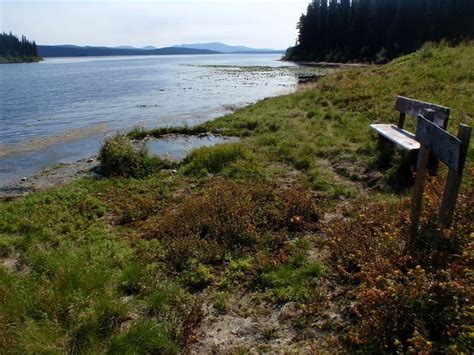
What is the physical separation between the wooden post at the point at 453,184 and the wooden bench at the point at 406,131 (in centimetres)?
331

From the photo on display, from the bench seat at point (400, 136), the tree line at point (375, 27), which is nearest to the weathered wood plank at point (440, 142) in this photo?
the bench seat at point (400, 136)

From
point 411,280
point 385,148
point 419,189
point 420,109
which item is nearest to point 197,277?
point 411,280

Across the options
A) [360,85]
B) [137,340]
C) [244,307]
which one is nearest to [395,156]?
[244,307]

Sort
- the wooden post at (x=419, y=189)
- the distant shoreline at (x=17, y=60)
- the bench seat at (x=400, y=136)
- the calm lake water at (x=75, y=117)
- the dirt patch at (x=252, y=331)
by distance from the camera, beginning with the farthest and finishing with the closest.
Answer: the distant shoreline at (x=17, y=60) → the calm lake water at (x=75, y=117) → the bench seat at (x=400, y=136) → the wooden post at (x=419, y=189) → the dirt patch at (x=252, y=331)

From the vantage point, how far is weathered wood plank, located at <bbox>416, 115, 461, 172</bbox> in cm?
404

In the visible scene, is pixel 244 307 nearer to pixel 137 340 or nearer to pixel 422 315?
pixel 137 340

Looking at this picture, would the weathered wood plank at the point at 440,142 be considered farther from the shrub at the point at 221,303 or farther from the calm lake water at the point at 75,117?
the calm lake water at the point at 75,117

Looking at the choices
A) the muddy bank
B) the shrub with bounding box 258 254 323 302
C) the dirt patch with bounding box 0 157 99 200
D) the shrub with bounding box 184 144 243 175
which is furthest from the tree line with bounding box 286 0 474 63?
the shrub with bounding box 258 254 323 302

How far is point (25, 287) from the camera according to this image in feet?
15.5

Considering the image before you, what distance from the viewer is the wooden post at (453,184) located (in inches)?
157

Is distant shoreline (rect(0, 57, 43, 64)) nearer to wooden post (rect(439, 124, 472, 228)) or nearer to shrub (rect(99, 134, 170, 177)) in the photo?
shrub (rect(99, 134, 170, 177))

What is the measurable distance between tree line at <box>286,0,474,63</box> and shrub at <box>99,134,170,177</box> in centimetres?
5162

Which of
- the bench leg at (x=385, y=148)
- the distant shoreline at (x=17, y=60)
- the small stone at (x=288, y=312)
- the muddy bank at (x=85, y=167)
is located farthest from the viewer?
the distant shoreline at (x=17, y=60)

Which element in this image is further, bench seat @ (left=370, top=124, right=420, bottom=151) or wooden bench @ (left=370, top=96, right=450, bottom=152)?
bench seat @ (left=370, top=124, right=420, bottom=151)
